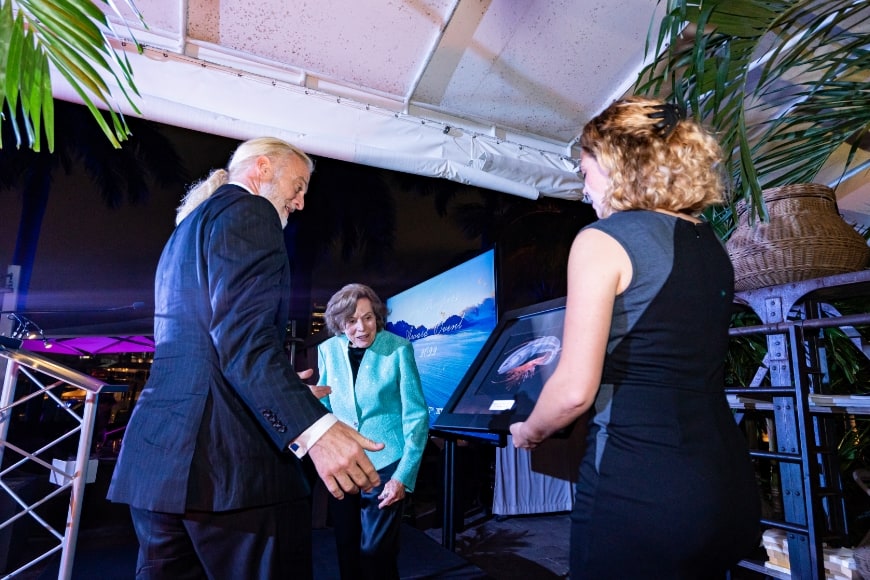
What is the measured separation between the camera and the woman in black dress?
2.55 ft

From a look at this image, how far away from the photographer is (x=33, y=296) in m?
8.47

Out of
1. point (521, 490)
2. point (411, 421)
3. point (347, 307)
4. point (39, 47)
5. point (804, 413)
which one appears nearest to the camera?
point (39, 47)

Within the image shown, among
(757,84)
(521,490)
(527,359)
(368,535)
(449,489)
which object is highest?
(757,84)

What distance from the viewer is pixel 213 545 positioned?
95 centimetres

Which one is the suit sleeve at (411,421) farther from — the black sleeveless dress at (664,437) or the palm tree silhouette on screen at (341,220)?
the palm tree silhouette on screen at (341,220)

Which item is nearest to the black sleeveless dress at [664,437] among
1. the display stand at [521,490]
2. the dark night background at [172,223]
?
the dark night background at [172,223]

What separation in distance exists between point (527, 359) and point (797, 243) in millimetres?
1072

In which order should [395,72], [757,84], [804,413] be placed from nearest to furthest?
[804,413]
[757,84]
[395,72]

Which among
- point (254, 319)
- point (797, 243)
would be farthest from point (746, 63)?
point (254, 319)

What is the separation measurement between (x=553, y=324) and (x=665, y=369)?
954 millimetres

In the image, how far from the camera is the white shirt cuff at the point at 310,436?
3.06 ft

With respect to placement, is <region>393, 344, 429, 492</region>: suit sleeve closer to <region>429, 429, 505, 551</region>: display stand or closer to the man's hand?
<region>429, 429, 505, 551</region>: display stand

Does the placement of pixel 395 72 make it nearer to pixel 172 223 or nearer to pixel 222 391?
pixel 222 391

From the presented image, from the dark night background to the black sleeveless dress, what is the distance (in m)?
2.99
